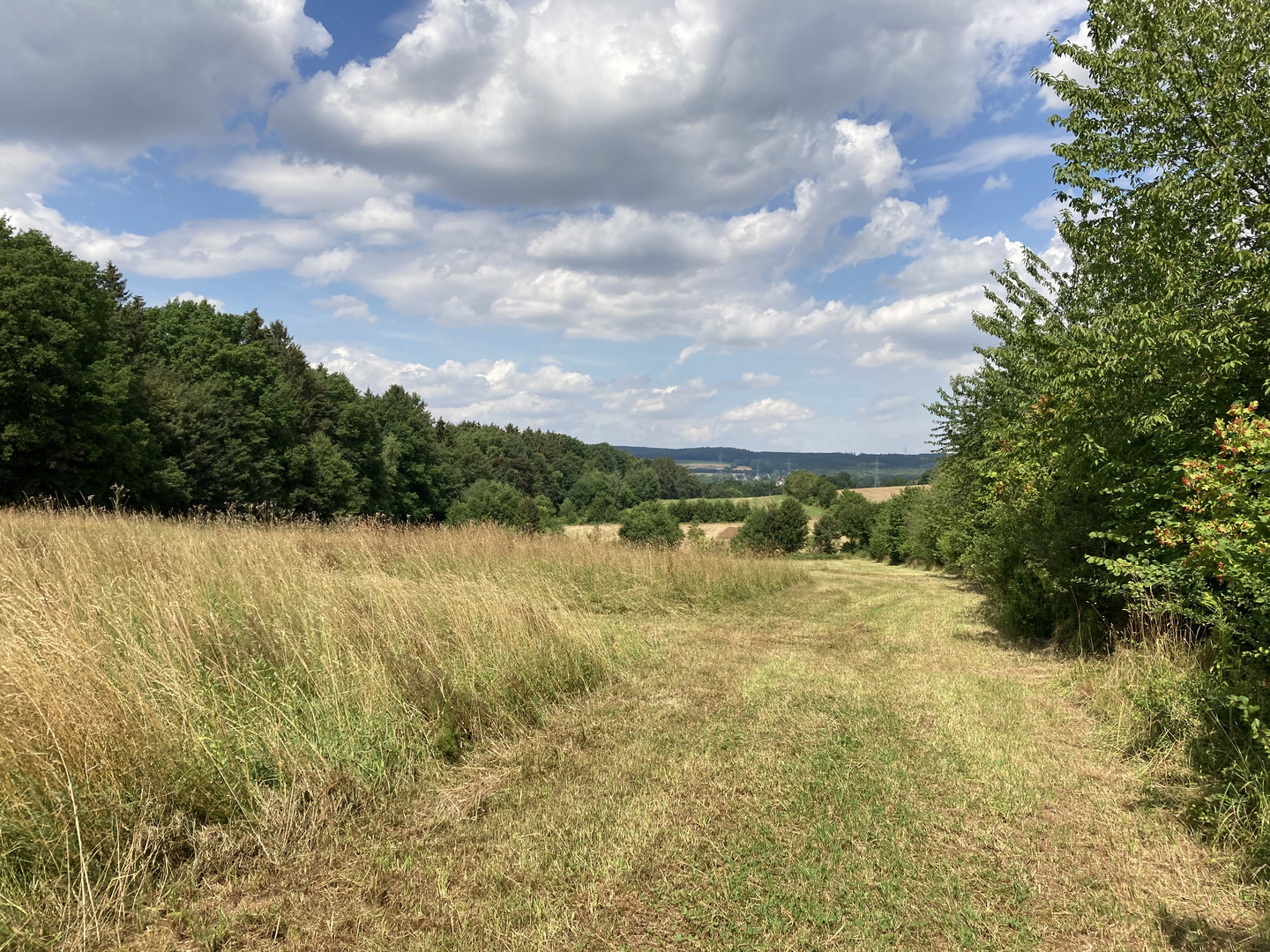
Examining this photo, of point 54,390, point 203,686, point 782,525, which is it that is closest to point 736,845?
point 203,686

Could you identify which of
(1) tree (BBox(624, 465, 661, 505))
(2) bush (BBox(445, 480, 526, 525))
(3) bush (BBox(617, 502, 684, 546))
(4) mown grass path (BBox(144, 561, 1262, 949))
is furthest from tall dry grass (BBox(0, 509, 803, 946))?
(1) tree (BBox(624, 465, 661, 505))

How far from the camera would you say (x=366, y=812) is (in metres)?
3.86

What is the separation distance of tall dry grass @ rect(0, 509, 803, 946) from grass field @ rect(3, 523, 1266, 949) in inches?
7.0

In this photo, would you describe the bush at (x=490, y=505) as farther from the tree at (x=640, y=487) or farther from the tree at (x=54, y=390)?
the tree at (x=640, y=487)

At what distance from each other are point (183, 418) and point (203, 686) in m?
36.0

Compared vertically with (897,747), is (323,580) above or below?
above

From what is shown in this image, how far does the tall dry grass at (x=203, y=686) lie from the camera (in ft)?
10.2

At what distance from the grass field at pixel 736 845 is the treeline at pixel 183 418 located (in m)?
8.22

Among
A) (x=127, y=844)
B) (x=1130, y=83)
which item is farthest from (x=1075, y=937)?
(x=1130, y=83)

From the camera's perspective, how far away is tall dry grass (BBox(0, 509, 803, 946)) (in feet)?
10.2

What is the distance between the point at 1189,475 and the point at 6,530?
11.9 meters

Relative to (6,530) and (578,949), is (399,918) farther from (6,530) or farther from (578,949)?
(6,530)

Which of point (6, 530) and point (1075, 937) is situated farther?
point (6, 530)

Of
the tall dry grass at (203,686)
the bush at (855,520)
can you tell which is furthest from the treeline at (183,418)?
the bush at (855,520)
